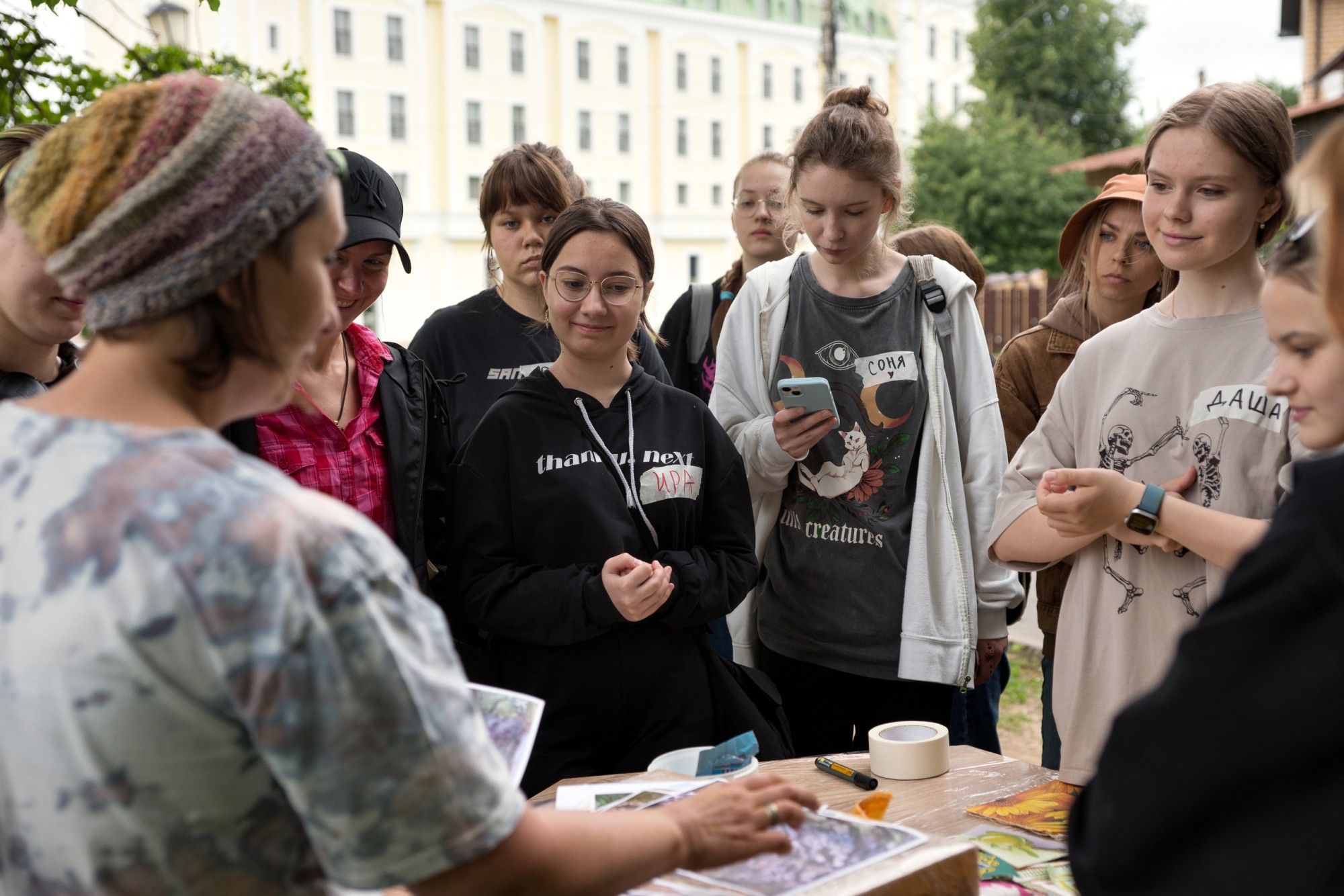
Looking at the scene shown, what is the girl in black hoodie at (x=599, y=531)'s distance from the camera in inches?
93.4

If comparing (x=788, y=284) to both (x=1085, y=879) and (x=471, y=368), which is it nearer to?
(x=471, y=368)

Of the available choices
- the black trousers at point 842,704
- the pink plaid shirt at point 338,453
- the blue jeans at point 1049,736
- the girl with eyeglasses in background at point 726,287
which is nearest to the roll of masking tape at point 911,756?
the blue jeans at point 1049,736

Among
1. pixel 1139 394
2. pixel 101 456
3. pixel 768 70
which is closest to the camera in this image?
pixel 101 456

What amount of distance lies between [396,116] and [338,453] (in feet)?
108

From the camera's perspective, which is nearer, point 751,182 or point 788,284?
point 788,284

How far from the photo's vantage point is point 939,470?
2.82 metres

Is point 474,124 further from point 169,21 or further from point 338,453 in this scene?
point 338,453

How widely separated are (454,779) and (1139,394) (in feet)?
5.32

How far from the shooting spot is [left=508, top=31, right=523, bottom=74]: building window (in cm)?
3453

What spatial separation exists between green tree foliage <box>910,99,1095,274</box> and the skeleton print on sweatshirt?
23508 millimetres

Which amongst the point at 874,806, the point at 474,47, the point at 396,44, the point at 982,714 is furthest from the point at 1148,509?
the point at 474,47

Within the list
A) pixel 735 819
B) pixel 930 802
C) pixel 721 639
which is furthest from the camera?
pixel 721 639

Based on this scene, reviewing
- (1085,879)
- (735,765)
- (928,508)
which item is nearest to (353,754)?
(1085,879)

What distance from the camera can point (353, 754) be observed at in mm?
983
